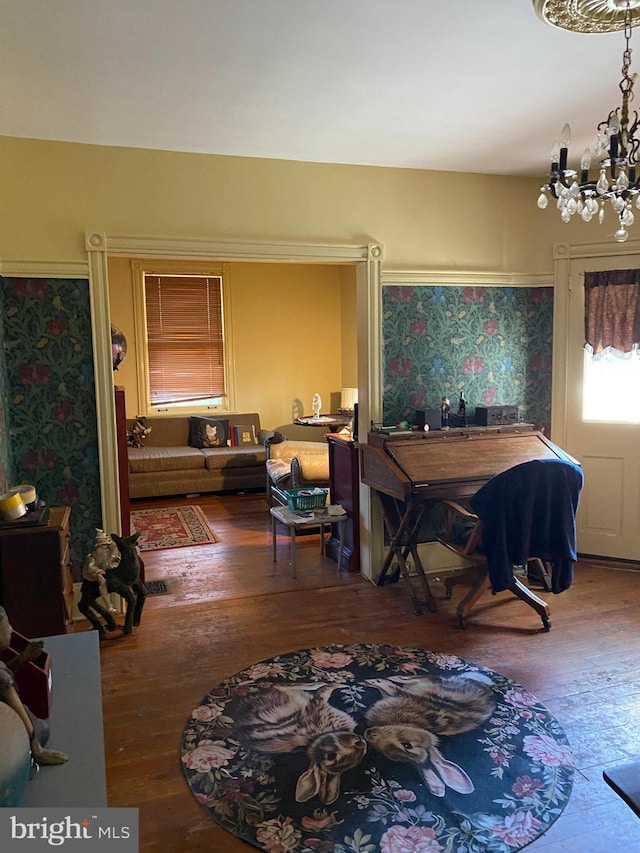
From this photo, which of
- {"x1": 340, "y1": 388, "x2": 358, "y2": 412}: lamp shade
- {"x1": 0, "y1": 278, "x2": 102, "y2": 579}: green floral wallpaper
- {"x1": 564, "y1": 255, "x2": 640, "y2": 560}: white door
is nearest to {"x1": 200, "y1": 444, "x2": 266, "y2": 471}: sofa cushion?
{"x1": 340, "y1": 388, "x2": 358, "y2": 412}: lamp shade

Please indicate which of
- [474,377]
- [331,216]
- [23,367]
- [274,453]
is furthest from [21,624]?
[274,453]

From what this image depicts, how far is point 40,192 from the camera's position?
139 inches

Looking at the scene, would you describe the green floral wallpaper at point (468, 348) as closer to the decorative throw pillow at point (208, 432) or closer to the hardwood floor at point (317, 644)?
the hardwood floor at point (317, 644)

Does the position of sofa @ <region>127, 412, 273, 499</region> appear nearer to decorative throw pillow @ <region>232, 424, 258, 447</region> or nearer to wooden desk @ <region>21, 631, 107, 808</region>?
decorative throw pillow @ <region>232, 424, 258, 447</region>

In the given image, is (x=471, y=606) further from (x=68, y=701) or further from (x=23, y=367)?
(x=23, y=367)

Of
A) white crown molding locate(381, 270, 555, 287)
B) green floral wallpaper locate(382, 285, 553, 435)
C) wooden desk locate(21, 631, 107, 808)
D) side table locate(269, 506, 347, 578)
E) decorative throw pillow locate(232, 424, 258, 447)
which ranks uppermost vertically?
white crown molding locate(381, 270, 555, 287)

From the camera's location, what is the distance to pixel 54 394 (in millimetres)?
3658

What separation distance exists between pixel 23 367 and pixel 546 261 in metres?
3.54

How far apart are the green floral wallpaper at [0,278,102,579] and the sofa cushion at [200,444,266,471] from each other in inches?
129

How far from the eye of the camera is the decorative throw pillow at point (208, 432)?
293 inches

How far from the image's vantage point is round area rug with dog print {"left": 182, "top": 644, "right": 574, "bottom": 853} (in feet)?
6.83

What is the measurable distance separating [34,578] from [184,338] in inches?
202

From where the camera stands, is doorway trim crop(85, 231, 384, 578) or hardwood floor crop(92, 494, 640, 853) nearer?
hardwood floor crop(92, 494, 640, 853)

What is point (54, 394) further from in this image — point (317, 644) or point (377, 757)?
point (377, 757)
